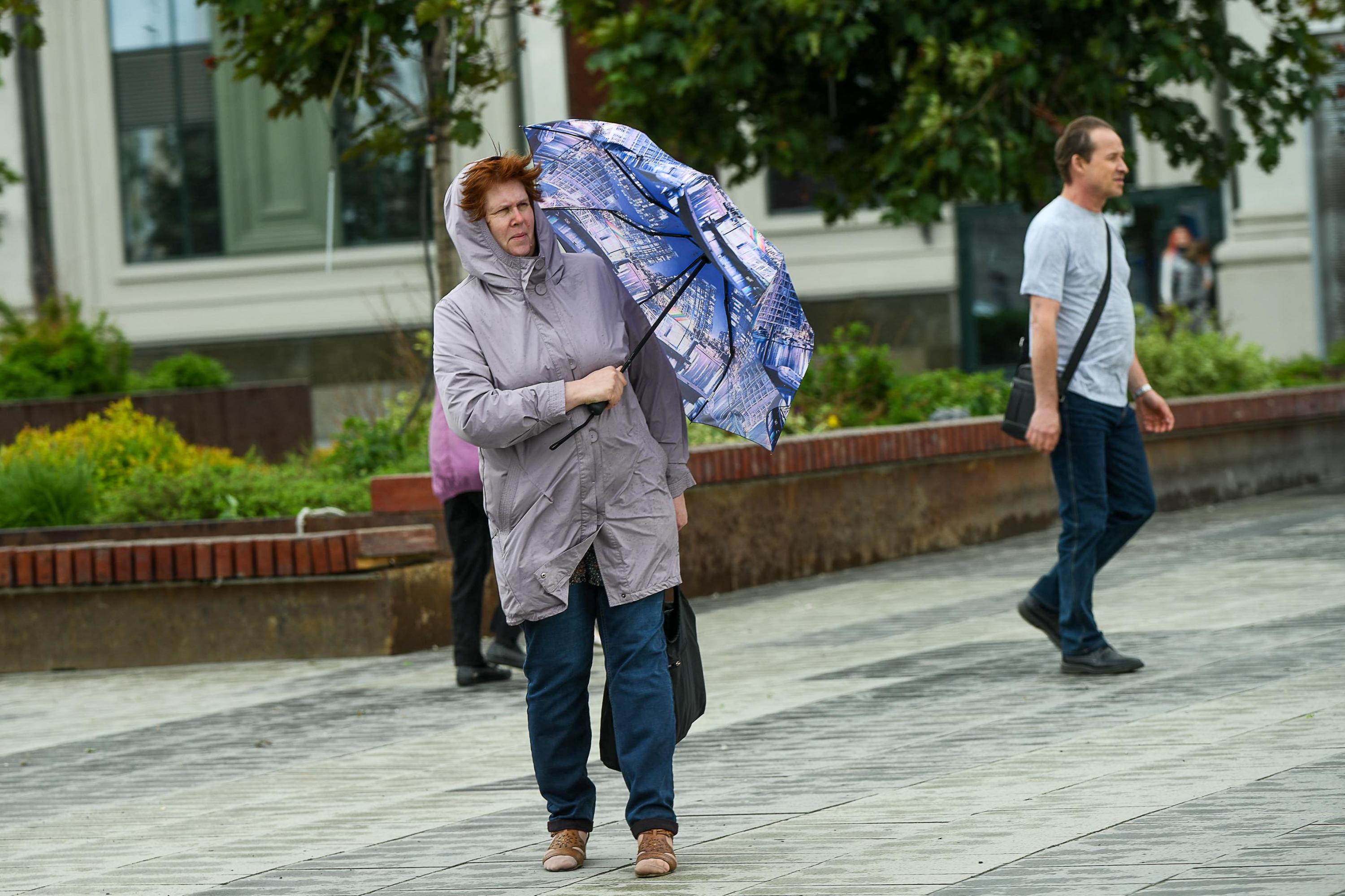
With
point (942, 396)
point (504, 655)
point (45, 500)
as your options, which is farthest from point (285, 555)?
point (942, 396)

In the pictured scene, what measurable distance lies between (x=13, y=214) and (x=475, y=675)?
61.8 feet

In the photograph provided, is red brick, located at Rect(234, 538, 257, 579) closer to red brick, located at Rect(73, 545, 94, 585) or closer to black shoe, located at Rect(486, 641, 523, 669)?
red brick, located at Rect(73, 545, 94, 585)

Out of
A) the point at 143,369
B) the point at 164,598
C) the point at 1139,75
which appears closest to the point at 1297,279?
the point at 1139,75

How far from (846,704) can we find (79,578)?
4.00m

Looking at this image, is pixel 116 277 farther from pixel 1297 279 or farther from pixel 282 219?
pixel 1297 279

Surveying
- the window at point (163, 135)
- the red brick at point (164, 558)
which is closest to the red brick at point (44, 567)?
the red brick at point (164, 558)

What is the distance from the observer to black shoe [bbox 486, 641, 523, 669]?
24.7 feet

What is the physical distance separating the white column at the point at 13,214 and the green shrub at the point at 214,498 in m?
15.3

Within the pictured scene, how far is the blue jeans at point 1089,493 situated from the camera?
6715 millimetres

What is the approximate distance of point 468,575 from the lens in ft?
25.1

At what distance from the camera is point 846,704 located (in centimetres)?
661

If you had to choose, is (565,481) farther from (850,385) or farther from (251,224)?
(251,224)

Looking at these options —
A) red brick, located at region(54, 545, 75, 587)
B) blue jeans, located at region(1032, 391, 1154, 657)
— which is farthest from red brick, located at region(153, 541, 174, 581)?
→ blue jeans, located at region(1032, 391, 1154, 657)

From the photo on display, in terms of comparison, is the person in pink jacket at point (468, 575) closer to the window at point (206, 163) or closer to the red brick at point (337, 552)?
the red brick at point (337, 552)
